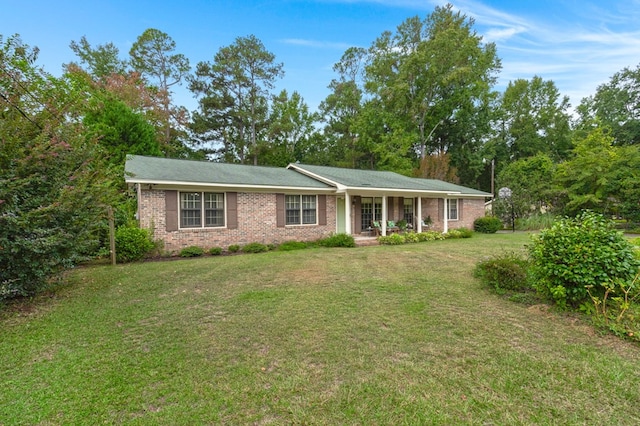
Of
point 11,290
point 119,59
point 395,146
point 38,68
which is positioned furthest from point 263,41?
point 11,290

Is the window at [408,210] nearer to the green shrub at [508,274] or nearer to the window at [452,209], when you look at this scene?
the window at [452,209]

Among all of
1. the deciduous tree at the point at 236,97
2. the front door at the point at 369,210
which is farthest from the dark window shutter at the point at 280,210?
the deciduous tree at the point at 236,97

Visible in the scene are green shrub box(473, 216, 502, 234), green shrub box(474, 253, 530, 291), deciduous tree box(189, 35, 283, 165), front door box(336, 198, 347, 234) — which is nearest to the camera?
green shrub box(474, 253, 530, 291)

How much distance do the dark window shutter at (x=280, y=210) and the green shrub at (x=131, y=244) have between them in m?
4.55

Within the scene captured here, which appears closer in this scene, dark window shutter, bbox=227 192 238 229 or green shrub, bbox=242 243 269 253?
green shrub, bbox=242 243 269 253

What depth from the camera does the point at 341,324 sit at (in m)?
3.94

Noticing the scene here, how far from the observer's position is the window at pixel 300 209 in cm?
1220

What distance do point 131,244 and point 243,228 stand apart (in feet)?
11.8

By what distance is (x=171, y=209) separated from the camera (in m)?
9.69

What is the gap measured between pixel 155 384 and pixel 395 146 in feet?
92.9

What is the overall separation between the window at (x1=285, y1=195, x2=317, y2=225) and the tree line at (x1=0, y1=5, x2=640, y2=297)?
8.13 m

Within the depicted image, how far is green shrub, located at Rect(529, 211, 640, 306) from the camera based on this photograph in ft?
12.7

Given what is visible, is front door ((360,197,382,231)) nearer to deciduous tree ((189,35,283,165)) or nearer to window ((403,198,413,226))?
window ((403,198,413,226))

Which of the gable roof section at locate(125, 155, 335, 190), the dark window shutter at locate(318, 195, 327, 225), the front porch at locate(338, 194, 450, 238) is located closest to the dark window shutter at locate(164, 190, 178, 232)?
the gable roof section at locate(125, 155, 335, 190)
